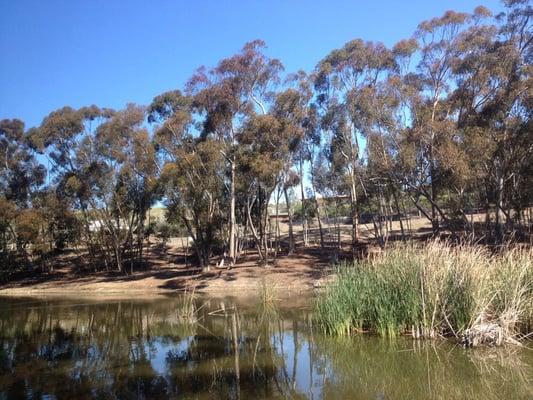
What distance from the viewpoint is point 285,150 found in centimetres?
3175

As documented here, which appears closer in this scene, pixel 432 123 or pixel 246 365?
pixel 246 365

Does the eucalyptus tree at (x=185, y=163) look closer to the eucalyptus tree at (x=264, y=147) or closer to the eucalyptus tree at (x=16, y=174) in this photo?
the eucalyptus tree at (x=264, y=147)

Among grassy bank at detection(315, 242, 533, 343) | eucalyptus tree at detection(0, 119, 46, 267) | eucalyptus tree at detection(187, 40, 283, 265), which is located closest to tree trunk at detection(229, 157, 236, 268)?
eucalyptus tree at detection(187, 40, 283, 265)

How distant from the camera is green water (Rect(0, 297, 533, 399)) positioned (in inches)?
369

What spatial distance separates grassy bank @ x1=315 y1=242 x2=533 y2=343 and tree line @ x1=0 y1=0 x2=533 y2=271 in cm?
1442

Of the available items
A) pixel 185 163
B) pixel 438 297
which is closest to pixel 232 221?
pixel 185 163

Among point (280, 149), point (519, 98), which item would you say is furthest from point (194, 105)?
point (519, 98)

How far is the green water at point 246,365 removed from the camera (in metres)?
9.38

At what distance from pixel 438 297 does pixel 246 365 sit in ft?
15.4

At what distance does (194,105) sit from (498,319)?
83.3ft

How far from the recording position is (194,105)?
3312 cm

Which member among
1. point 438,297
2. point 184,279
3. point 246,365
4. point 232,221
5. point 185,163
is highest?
point 185,163

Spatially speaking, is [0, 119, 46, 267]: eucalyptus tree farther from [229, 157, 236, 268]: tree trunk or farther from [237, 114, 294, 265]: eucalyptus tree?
[237, 114, 294, 265]: eucalyptus tree

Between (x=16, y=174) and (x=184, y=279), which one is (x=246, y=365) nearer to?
(x=184, y=279)
